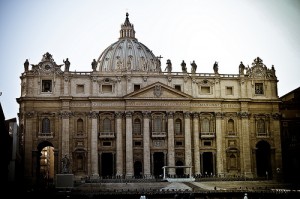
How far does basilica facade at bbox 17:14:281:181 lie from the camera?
7894 cm

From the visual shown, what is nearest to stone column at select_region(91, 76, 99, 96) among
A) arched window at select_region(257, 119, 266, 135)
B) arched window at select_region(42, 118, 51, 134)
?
arched window at select_region(42, 118, 51, 134)

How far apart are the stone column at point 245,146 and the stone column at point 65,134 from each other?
92.1 feet

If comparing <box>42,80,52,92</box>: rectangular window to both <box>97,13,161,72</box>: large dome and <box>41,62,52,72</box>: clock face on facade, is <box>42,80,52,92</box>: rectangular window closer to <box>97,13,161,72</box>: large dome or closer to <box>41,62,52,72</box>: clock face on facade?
<box>41,62,52,72</box>: clock face on facade

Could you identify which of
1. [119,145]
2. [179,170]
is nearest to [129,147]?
[119,145]

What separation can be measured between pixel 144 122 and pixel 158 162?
7.07m

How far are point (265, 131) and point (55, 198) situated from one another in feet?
150

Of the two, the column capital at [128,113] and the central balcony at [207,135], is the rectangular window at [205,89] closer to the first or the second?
the central balcony at [207,135]

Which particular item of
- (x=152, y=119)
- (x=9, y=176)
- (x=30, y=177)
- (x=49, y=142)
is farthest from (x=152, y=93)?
(x=9, y=176)

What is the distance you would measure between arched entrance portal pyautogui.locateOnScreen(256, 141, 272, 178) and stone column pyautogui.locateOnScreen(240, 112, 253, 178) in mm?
3711

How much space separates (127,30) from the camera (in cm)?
12325

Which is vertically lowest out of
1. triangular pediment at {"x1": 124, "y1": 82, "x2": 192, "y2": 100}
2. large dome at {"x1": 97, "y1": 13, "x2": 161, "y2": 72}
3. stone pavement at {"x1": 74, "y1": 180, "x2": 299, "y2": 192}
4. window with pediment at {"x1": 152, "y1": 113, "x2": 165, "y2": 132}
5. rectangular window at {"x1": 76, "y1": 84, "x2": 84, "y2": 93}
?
stone pavement at {"x1": 74, "y1": 180, "x2": 299, "y2": 192}


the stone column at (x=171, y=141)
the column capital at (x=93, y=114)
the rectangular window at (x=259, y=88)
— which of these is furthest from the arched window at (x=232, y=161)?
the column capital at (x=93, y=114)

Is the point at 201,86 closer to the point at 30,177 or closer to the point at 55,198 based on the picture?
the point at 30,177

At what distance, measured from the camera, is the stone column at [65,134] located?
78.1 metres
